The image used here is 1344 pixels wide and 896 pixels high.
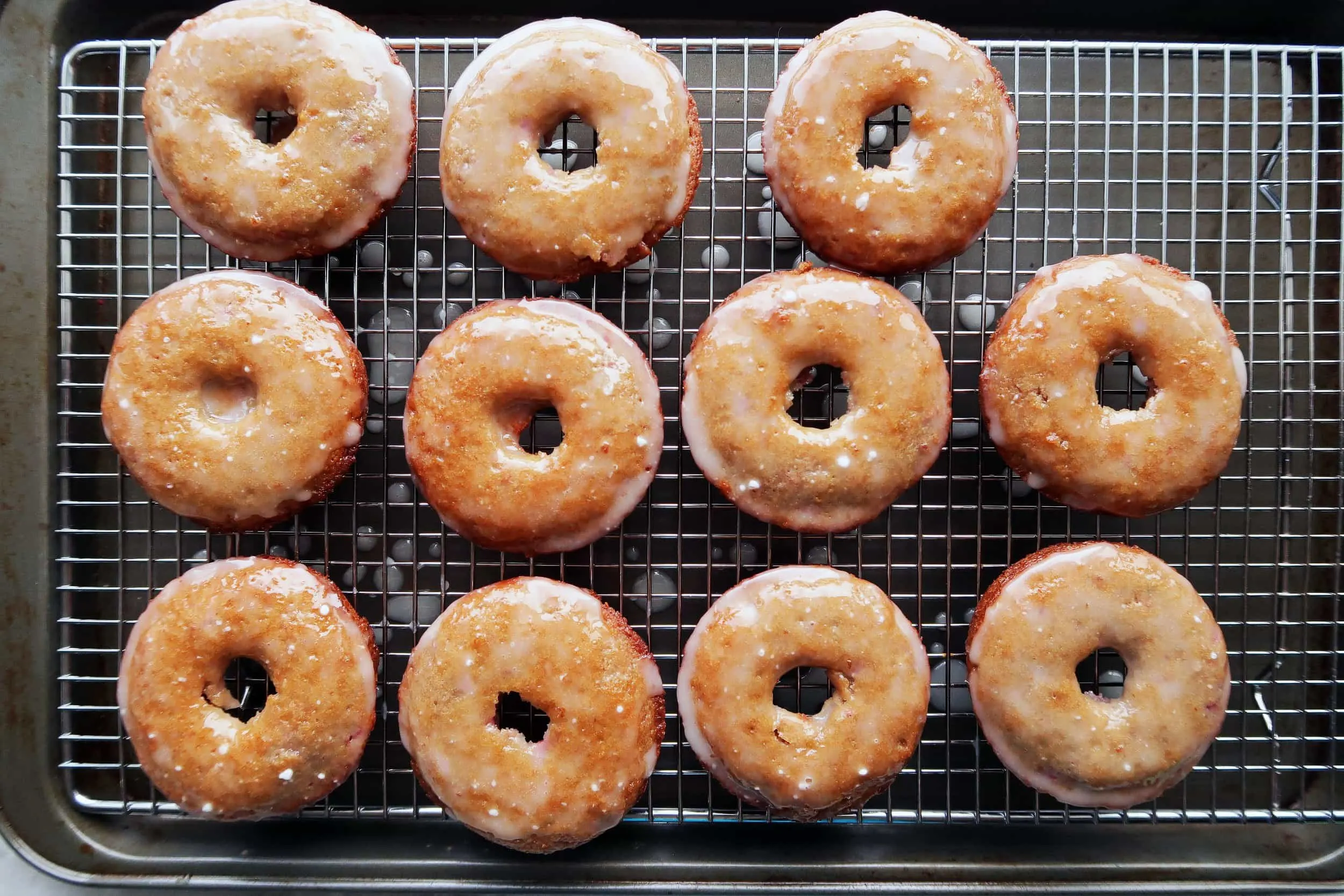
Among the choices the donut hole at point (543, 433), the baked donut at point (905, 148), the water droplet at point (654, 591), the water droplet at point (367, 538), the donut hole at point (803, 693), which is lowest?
the donut hole at point (803, 693)

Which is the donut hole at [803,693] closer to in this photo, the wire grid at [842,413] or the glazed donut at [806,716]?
the wire grid at [842,413]

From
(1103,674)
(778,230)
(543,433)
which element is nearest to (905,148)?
(778,230)

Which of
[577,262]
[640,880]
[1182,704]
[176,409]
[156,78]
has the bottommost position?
[640,880]

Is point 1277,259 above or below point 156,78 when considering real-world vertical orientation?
below

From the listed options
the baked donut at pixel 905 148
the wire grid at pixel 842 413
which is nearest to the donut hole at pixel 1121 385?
the wire grid at pixel 842 413

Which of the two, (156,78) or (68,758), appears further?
(68,758)

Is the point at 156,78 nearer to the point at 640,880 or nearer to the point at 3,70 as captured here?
the point at 3,70

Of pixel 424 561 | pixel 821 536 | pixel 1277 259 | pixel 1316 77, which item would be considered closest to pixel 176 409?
pixel 424 561

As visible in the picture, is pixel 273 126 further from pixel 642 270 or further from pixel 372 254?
pixel 642 270
